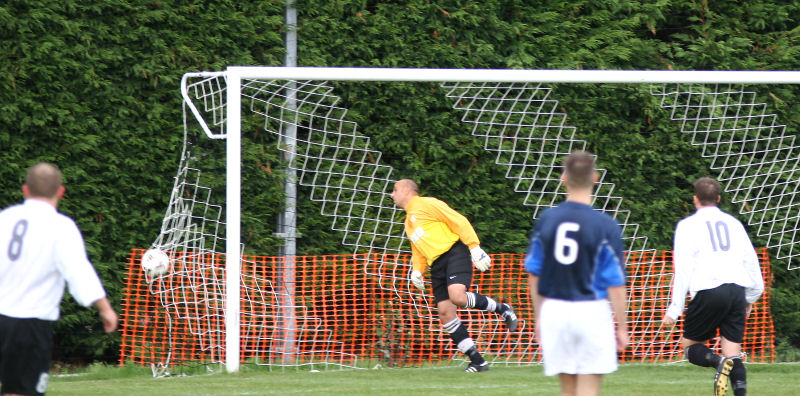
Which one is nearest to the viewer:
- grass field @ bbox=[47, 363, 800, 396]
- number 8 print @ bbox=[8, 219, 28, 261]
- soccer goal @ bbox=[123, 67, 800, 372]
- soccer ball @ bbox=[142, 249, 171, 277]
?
number 8 print @ bbox=[8, 219, 28, 261]

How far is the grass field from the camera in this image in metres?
7.11

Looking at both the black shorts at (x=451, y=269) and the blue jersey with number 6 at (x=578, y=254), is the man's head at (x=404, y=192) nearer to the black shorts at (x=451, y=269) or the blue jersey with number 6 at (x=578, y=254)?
the black shorts at (x=451, y=269)

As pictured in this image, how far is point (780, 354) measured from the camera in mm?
9961

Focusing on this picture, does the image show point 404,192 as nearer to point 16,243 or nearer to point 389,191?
point 389,191

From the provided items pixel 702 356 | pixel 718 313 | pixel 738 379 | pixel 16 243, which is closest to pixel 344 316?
pixel 702 356

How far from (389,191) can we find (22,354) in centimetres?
551

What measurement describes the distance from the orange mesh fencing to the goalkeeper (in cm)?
116

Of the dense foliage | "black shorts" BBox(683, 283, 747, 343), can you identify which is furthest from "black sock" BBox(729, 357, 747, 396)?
Answer: the dense foliage

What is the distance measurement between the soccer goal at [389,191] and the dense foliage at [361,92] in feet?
0.62

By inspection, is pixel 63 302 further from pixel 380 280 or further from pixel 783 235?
pixel 783 235

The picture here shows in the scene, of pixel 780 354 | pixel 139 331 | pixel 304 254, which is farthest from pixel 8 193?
pixel 780 354

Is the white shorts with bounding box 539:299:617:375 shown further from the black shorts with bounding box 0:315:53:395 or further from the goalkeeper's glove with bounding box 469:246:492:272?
the goalkeeper's glove with bounding box 469:246:492:272

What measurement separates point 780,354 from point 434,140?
14.0 ft

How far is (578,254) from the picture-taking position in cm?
451
